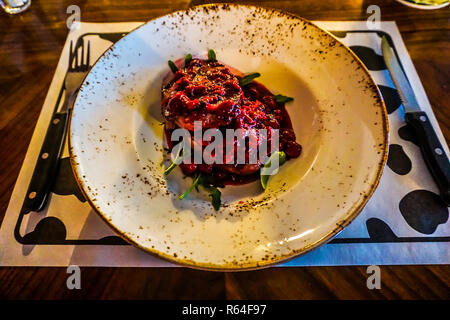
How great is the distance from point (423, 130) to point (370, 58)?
2.02ft

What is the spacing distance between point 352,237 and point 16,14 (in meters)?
2.64

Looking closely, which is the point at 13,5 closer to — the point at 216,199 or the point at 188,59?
the point at 188,59

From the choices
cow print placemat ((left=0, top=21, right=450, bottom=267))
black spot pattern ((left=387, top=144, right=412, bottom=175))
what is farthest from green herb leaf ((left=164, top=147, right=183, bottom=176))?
black spot pattern ((left=387, top=144, right=412, bottom=175))

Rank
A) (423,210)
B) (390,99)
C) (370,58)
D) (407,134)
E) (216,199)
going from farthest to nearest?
(370,58)
(390,99)
(407,134)
(423,210)
(216,199)

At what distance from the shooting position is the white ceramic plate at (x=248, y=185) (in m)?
1.14

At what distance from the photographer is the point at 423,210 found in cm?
141

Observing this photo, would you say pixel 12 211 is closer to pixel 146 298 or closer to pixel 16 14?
pixel 146 298

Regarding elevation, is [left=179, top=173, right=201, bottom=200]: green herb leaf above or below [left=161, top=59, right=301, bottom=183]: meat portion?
below

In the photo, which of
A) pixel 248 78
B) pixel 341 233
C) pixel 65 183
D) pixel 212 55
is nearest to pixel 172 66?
pixel 212 55

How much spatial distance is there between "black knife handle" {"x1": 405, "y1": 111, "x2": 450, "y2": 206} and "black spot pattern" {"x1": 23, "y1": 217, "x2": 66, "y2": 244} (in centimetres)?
175

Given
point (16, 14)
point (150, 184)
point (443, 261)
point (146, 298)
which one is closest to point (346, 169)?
point (443, 261)

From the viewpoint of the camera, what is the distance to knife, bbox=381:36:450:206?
1440 mm

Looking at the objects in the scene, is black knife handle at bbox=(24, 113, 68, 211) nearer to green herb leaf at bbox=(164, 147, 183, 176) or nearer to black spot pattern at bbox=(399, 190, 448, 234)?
green herb leaf at bbox=(164, 147, 183, 176)
